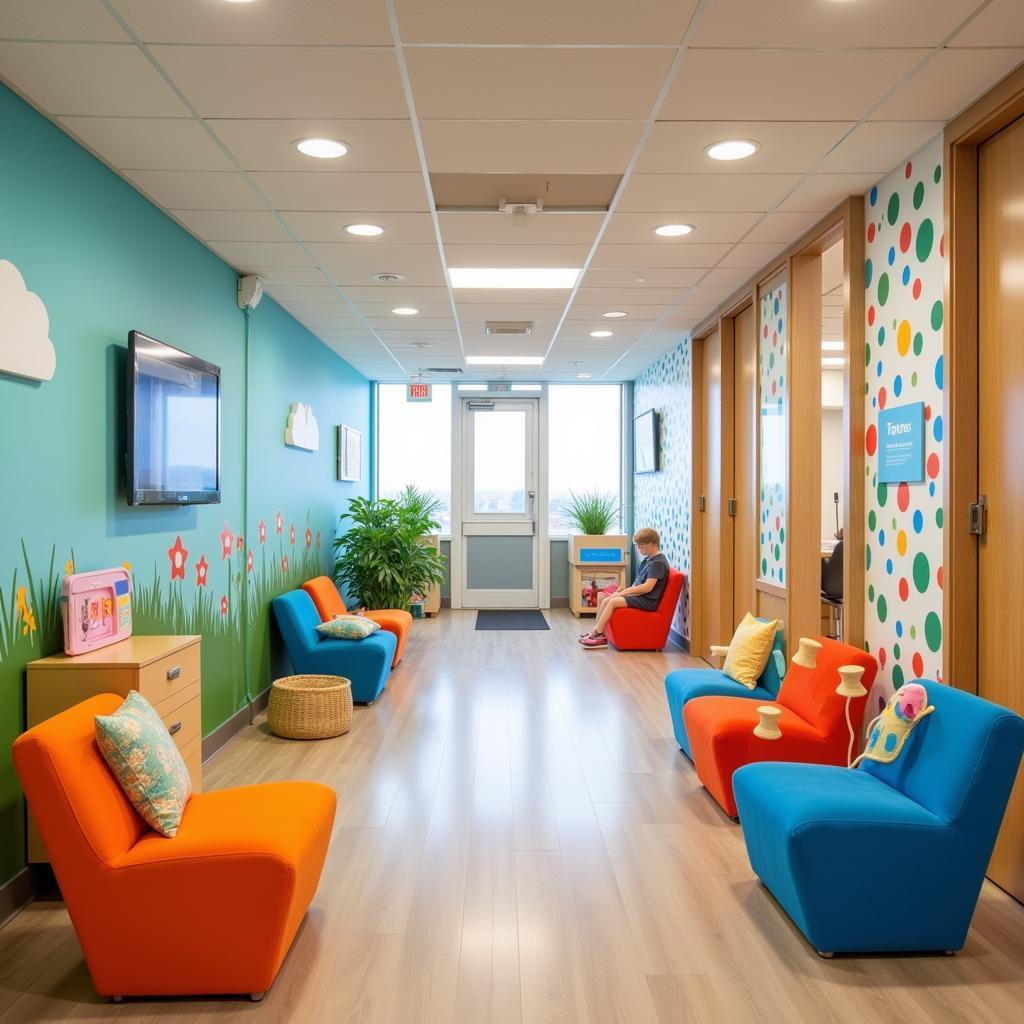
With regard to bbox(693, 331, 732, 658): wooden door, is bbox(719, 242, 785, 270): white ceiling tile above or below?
above

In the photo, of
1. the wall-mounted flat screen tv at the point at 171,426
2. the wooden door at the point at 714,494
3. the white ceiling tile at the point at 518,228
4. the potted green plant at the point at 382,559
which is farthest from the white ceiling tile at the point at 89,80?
the potted green plant at the point at 382,559

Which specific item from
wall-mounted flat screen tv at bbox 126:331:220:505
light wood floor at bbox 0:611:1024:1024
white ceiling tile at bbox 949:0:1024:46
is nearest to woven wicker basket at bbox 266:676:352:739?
light wood floor at bbox 0:611:1024:1024

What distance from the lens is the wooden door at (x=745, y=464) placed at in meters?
5.39

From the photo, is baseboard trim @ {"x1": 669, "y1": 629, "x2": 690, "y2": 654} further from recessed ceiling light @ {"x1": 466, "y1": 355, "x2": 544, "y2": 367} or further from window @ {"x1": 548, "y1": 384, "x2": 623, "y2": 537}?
recessed ceiling light @ {"x1": 466, "y1": 355, "x2": 544, "y2": 367}

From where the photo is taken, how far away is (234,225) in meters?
4.10

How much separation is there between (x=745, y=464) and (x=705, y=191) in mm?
2485

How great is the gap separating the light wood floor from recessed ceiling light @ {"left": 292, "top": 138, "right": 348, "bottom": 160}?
2694 millimetres

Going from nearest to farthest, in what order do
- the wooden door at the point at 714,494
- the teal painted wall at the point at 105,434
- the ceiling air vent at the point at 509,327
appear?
the teal painted wall at the point at 105,434 < the wooden door at the point at 714,494 < the ceiling air vent at the point at 509,327

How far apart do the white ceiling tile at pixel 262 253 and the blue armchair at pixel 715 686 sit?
3090 millimetres

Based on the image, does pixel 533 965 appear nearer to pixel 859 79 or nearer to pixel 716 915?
pixel 716 915

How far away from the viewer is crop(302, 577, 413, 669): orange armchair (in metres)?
6.17

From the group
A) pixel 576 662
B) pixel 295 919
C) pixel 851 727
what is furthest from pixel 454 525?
pixel 295 919

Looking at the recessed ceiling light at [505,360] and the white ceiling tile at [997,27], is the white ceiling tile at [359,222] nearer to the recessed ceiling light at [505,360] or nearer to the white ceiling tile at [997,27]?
the white ceiling tile at [997,27]

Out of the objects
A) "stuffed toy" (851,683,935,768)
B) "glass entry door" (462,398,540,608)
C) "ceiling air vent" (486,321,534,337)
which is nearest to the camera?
"stuffed toy" (851,683,935,768)
